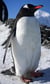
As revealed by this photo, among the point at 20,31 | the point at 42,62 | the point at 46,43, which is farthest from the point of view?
the point at 46,43

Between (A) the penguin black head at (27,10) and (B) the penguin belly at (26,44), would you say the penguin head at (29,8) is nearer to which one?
(A) the penguin black head at (27,10)

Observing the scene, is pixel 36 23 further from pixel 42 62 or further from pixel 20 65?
pixel 42 62

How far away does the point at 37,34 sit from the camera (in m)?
3.89

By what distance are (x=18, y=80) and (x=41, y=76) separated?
1.15ft

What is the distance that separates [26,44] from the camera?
3.88 metres

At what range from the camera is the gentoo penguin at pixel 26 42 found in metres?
3.83

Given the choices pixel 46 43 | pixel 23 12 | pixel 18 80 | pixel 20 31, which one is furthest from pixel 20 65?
pixel 46 43

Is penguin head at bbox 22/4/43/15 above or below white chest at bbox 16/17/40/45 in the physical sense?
above

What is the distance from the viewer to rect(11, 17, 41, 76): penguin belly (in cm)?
383

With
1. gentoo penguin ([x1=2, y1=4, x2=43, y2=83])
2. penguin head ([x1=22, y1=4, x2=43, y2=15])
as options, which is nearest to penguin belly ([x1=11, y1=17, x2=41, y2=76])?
gentoo penguin ([x1=2, y1=4, x2=43, y2=83])

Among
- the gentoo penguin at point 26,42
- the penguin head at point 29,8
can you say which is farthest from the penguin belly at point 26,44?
the penguin head at point 29,8

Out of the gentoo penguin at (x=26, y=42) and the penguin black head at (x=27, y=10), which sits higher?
the penguin black head at (x=27, y=10)

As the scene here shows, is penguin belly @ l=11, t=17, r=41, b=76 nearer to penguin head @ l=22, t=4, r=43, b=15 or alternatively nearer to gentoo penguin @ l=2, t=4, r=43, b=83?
gentoo penguin @ l=2, t=4, r=43, b=83

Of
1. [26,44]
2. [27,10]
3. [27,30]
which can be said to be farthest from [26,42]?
[27,10]
